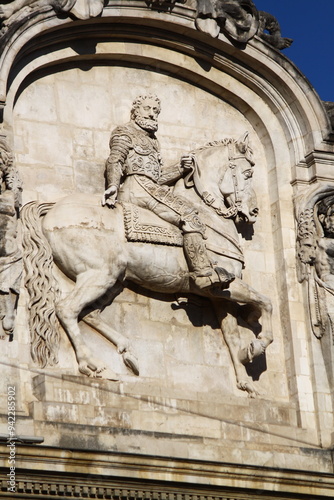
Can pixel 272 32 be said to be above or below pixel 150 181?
above

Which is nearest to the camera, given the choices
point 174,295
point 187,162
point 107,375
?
point 107,375

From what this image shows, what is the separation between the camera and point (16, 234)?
57.1 ft

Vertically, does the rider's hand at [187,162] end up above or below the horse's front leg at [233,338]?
above

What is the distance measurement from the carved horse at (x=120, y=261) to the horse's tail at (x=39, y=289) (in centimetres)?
1

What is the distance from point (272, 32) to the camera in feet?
64.9

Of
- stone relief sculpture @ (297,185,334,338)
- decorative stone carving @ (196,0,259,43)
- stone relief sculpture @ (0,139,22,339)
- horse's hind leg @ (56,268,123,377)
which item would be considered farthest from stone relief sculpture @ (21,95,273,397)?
decorative stone carving @ (196,0,259,43)

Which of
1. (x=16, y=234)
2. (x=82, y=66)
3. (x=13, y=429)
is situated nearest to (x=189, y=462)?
(x=13, y=429)

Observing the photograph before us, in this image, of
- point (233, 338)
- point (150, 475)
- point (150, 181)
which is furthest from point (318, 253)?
point (150, 475)

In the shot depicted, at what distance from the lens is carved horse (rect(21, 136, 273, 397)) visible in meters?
17.5

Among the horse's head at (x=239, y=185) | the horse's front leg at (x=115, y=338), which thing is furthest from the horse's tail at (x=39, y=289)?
the horse's head at (x=239, y=185)

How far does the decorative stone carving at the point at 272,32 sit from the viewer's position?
19688 mm

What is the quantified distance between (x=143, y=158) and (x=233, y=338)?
89.8 inches

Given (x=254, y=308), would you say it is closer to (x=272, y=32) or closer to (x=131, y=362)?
(x=131, y=362)

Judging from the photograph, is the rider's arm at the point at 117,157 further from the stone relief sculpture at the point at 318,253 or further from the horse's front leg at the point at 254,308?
the stone relief sculpture at the point at 318,253
